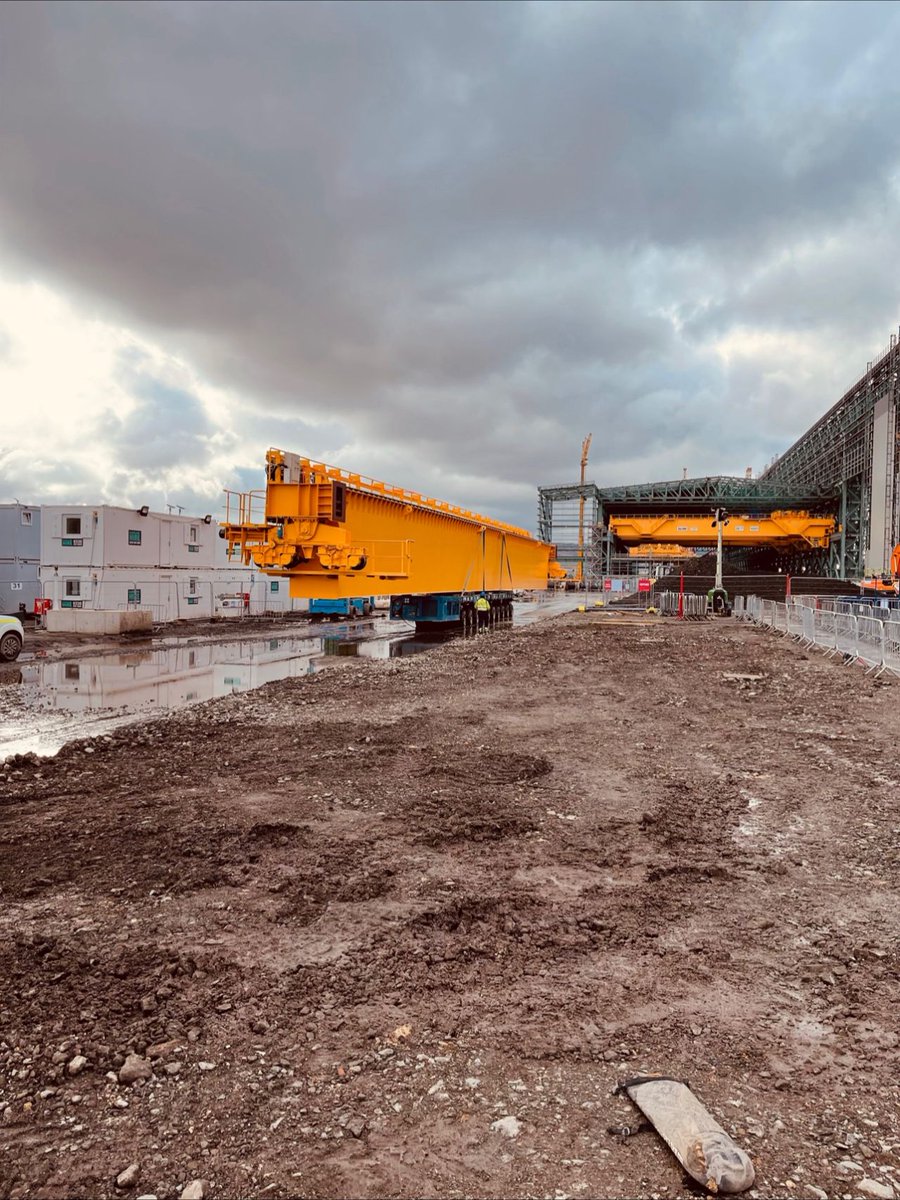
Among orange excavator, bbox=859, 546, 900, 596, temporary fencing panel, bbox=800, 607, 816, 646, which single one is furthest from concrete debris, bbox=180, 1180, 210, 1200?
orange excavator, bbox=859, 546, 900, 596

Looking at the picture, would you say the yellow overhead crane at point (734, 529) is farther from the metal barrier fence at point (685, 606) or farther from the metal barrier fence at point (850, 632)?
the metal barrier fence at point (850, 632)

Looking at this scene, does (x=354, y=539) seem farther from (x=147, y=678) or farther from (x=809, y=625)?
(x=809, y=625)

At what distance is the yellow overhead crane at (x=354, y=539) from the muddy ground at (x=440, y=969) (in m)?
9.72

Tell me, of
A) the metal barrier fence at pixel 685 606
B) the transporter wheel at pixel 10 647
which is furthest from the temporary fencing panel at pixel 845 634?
the transporter wheel at pixel 10 647

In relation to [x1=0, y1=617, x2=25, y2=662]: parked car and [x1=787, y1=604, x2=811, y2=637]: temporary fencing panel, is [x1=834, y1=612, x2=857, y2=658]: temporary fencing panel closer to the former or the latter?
[x1=787, y1=604, x2=811, y2=637]: temporary fencing panel

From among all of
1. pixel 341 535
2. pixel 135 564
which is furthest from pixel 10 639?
pixel 135 564

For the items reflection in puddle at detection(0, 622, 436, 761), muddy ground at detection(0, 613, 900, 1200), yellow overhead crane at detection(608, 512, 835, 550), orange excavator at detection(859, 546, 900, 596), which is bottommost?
reflection in puddle at detection(0, 622, 436, 761)

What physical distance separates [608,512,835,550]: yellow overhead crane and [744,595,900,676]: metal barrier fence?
2906 cm

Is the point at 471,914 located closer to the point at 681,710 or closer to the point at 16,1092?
the point at 16,1092

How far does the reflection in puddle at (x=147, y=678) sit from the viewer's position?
1038 centimetres

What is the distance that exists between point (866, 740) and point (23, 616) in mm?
35471

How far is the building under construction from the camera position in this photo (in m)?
41.8

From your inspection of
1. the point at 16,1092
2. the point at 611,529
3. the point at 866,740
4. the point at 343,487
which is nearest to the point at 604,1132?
the point at 16,1092

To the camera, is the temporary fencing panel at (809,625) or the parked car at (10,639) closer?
the parked car at (10,639)
